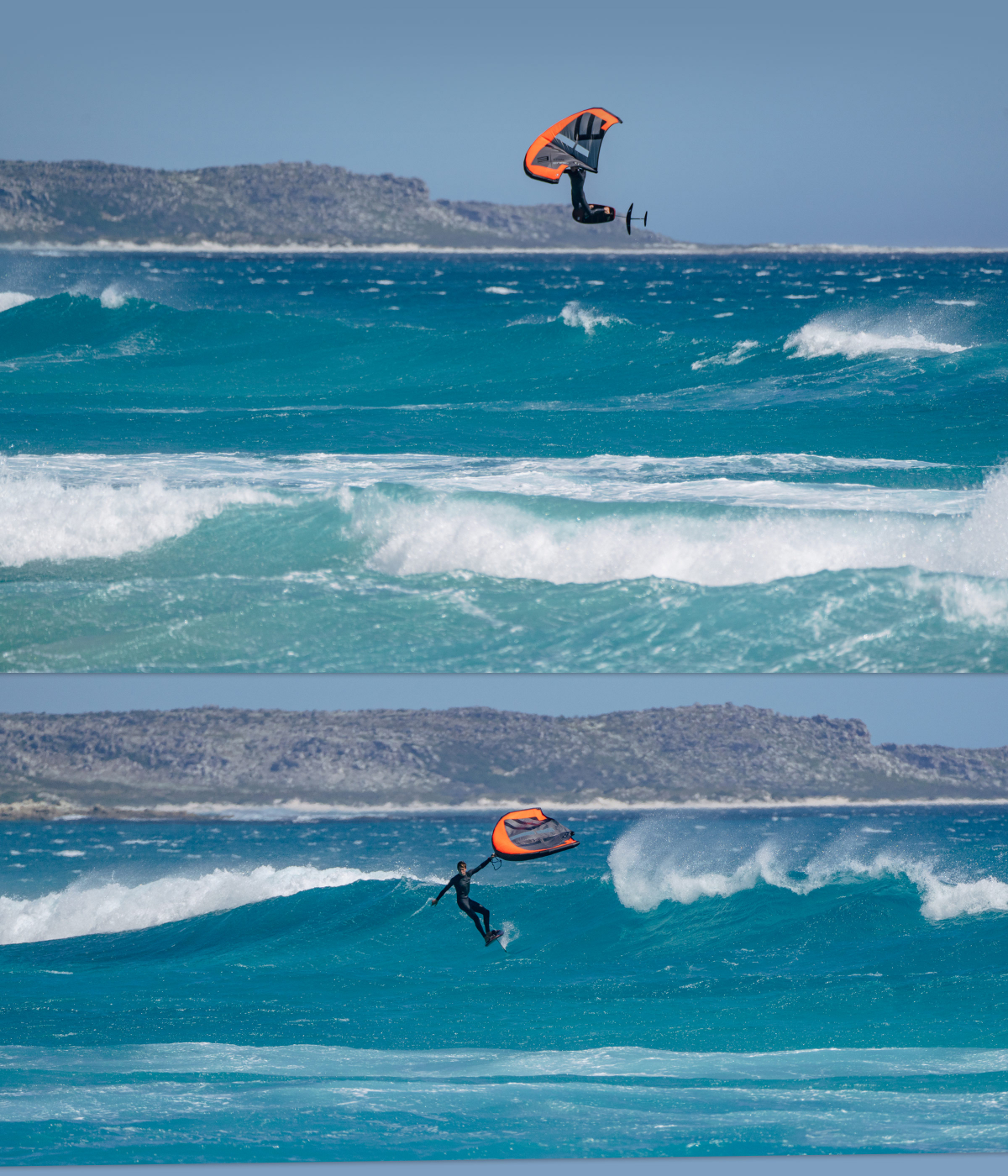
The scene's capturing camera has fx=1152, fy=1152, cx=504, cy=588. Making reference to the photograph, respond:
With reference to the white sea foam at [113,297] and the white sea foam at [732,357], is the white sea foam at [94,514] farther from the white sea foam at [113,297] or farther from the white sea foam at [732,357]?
the white sea foam at [732,357]

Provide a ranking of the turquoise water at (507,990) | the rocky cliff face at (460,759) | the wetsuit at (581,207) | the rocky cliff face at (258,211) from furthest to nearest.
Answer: the rocky cliff face at (258,211) → the rocky cliff face at (460,759) → the turquoise water at (507,990) → the wetsuit at (581,207)

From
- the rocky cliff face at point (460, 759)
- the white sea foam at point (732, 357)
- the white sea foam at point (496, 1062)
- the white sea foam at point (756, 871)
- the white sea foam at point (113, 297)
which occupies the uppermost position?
the white sea foam at point (113, 297)

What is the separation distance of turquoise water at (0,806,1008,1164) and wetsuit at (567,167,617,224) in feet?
10.1

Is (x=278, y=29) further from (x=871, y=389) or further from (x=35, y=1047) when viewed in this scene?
(x=35, y=1047)

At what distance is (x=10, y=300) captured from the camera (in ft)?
23.1

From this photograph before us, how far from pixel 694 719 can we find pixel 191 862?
278 cm

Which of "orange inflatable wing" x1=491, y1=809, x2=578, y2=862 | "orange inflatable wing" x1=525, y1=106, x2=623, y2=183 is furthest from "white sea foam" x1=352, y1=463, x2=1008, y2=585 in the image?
"orange inflatable wing" x1=525, y1=106, x2=623, y2=183

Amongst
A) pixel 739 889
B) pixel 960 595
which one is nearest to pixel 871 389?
pixel 960 595

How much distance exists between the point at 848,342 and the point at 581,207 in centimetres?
418

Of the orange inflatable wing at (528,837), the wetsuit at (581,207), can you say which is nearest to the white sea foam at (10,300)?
the wetsuit at (581,207)

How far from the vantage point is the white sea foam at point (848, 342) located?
298 inches

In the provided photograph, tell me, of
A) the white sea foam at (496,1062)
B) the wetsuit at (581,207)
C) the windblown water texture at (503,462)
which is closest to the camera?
the wetsuit at (581,207)

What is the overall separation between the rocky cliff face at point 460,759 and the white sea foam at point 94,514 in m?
0.87

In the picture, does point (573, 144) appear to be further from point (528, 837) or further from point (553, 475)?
point (528, 837)
